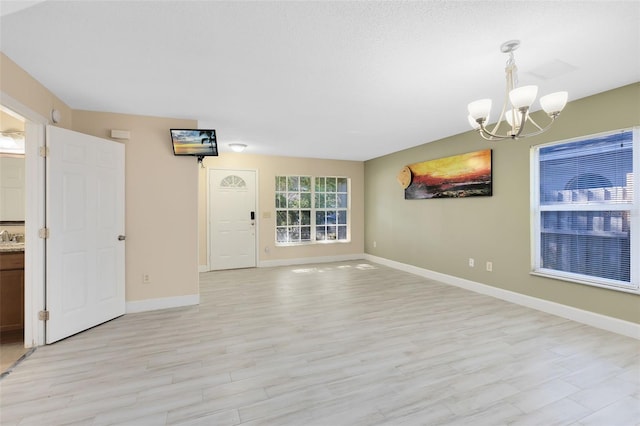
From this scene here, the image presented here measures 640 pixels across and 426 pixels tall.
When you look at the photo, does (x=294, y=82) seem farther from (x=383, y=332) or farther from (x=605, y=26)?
(x=383, y=332)

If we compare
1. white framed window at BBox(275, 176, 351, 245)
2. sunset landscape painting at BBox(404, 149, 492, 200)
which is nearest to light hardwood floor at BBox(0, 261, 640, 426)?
sunset landscape painting at BBox(404, 149, 492, 200)

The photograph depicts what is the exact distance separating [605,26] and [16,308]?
18.6 feet

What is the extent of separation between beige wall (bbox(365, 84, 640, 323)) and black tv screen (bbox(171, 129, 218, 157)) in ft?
12.3

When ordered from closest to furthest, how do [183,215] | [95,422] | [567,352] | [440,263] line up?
[95,422] → [567,352] → [183,215] → [440,263]

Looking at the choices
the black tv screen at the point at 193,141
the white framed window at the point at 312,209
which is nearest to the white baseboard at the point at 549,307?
the white framed window at the point at 312,209

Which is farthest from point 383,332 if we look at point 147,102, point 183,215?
point 147,102

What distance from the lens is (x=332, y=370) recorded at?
2312mm

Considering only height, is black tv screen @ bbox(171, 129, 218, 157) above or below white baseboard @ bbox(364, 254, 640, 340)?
above

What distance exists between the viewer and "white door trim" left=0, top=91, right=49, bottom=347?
274 cm

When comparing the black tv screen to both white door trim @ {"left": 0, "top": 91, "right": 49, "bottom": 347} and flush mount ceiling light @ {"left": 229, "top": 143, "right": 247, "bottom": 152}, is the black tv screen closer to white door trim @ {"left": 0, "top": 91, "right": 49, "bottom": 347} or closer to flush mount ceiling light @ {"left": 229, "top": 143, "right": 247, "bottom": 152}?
white door trim @ {"left": 0, "top": 91, "right": 49, "bottom": 347}

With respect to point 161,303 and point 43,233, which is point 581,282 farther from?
point 43,233

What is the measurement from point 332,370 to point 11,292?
3395mm

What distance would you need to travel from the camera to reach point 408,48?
7.20 ft

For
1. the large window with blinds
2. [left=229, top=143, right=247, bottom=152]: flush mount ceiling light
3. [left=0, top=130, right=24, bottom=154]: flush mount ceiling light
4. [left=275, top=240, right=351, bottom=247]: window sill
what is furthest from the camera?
[left=275, top=240, right=351, bottom=247]: window sill
